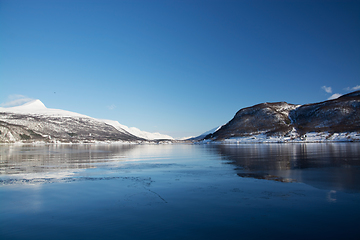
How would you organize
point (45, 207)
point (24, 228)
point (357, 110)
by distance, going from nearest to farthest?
point (24, 228)
point (45, 207)
point (357, 110)

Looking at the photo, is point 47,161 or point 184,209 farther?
point 47,161

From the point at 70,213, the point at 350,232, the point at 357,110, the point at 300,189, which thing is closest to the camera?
the point at 350,232

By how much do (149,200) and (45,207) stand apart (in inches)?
229

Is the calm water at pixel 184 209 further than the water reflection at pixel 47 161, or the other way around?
the water reflection at pixel 47 161

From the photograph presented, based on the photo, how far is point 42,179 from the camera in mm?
21328

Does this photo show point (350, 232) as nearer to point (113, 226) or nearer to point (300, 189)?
point (300, 189)

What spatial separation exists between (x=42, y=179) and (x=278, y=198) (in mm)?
20059

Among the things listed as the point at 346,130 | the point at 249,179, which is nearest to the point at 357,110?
the point at 346,130

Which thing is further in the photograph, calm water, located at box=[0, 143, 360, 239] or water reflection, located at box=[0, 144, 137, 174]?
water reflection, located at box=[0, 144, 137, 174]

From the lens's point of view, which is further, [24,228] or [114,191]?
[114,191]

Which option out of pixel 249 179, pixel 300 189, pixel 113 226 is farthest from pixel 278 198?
pixel 113 226

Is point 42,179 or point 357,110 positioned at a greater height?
point 357,110

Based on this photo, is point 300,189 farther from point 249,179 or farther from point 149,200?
point 149,200

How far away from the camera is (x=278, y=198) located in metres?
14.1
